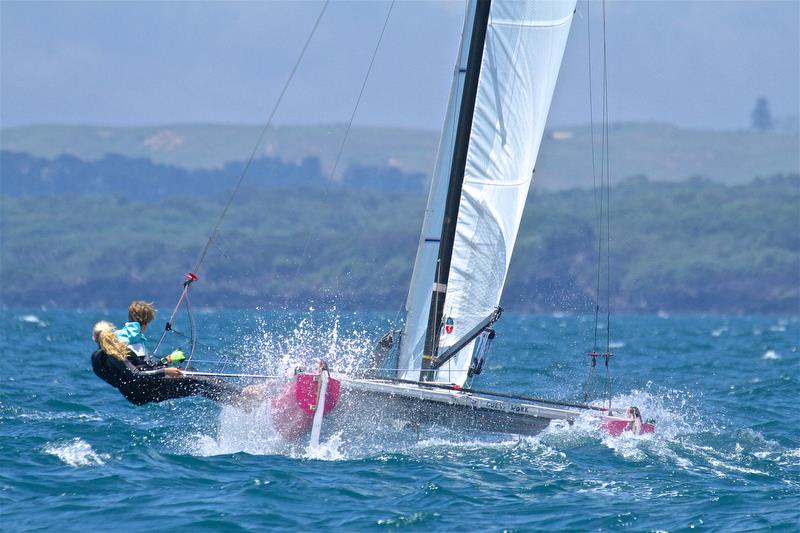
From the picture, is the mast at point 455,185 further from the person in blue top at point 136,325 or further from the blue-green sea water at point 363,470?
the person in blue top at point 136,325

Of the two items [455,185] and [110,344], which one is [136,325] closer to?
[110,344]

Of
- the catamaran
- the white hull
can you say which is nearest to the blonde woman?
the white hull

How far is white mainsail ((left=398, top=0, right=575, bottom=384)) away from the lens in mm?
16625

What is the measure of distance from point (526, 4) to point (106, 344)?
685 centimetres

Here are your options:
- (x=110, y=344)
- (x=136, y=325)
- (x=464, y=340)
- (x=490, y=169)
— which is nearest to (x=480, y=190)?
(x=490, y=169)

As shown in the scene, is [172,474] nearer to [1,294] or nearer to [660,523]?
[660,523]

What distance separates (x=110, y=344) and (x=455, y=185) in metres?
4.92

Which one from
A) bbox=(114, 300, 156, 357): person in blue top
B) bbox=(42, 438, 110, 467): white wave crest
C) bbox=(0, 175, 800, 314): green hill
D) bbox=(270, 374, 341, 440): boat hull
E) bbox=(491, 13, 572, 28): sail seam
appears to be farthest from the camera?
bbox=(0, 175, 800, 314): green hill

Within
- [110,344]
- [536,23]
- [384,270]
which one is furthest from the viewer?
[384,270]

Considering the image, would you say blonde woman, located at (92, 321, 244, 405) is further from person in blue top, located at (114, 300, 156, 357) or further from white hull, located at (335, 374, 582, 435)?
white hull, located at (335, 374, 582, 435)

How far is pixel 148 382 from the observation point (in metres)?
15.1

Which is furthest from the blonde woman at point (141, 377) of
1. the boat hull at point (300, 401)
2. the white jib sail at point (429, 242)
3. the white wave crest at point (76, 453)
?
the white jib sail at point (429, 242)

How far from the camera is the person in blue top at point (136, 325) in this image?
49.3 ft

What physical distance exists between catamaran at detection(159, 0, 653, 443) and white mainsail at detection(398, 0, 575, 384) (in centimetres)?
1
